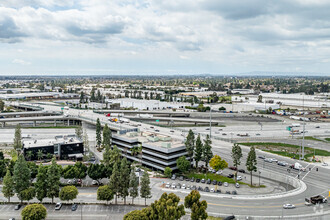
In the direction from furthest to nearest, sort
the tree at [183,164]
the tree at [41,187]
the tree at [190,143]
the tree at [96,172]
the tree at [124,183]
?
the tree at [190,143] < the tree at [183,164] < the tree at [96,172] < the tree at [124,183] < the tree at [41,187]

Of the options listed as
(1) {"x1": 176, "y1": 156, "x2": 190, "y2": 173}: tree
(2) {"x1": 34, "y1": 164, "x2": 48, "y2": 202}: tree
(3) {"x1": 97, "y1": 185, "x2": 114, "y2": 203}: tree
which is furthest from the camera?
(1) {"x1": 176, "y1": 156, "x2": 190, "y2": 173}: tree

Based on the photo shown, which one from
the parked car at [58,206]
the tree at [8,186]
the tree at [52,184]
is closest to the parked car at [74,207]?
the parked car at [58,206]

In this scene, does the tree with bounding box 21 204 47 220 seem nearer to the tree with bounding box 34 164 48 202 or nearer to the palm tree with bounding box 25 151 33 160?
the tree with bounding box 34 164 48 202

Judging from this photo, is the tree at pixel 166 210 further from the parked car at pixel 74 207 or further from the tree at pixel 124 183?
the parked car at pixel 74 207

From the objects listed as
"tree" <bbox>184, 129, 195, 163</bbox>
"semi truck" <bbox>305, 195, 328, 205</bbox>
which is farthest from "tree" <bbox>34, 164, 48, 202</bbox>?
"semi truck" <bbox>305, 195, 328, 205</bbox>

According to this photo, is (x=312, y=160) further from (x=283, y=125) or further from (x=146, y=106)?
(x=146, y=106)

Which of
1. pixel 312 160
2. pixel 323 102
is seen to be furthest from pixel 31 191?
pixel 323 102
